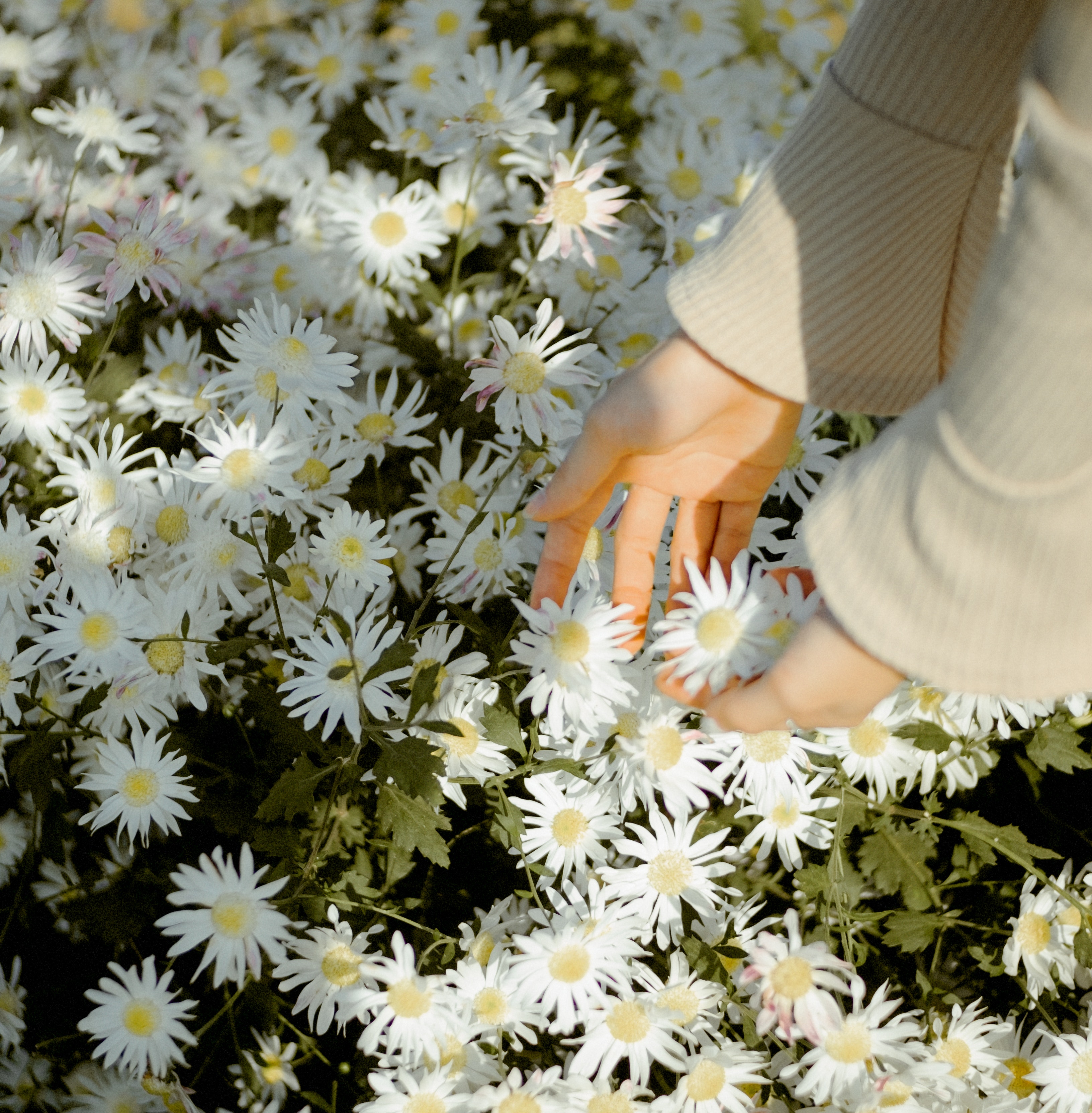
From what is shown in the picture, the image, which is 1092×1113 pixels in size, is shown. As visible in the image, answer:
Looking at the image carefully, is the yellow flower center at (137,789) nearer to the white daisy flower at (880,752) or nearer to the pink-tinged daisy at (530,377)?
the pink-tinged daisy at (530,377)

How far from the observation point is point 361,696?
1218 mm

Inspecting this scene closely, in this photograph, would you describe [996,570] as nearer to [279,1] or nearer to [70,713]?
[70,713]

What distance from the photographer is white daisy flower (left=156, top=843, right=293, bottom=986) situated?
47.4 inches

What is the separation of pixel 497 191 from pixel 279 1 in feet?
2.56

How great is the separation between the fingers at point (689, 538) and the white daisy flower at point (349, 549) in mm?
358

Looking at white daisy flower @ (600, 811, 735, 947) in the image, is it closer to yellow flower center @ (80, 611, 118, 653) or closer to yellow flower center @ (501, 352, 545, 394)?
yellow flower center @ (501, 352, 545, 394)

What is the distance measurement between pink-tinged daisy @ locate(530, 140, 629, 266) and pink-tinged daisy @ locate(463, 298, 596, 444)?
15cm

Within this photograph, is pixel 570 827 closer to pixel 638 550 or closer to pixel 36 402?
pixel 638 550

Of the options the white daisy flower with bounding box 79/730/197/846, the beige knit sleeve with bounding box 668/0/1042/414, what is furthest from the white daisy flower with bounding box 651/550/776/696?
the white daisy flower with bounding box 79/730/197/846

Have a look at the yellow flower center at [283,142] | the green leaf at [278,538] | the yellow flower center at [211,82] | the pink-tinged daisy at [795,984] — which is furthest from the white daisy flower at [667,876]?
the yellow flower center at [211,82]

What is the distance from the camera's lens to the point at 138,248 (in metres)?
1.39

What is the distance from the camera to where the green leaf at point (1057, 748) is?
1377mm

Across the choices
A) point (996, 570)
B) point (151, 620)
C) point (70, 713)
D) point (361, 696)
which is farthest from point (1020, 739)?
point (70, 713)

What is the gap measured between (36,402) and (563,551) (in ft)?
2.79
